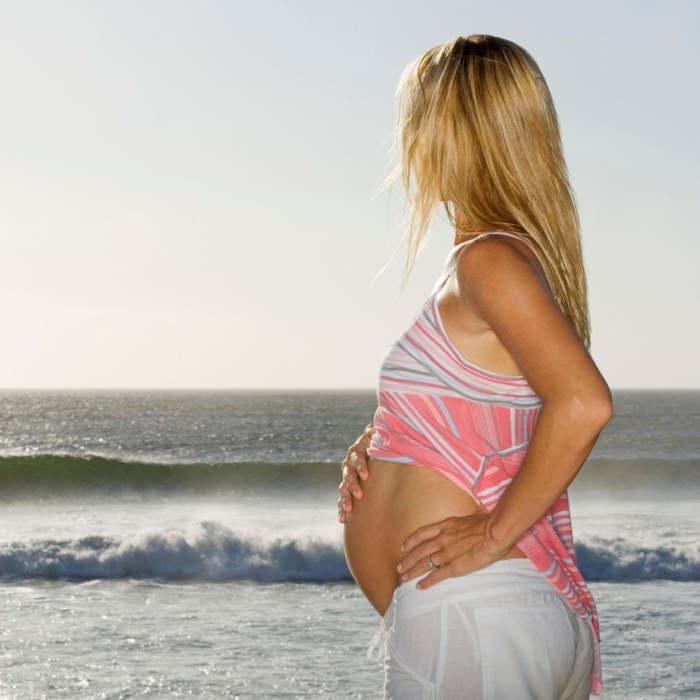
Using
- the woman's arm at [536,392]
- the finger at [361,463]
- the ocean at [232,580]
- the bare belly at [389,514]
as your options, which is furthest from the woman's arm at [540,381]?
the ocean at [232,580]

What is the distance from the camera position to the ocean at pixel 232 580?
589 cm

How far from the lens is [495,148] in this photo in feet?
5.11

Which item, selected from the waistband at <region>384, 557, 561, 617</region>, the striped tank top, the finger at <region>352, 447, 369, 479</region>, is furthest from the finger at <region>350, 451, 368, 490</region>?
the waistband at <region>384, 557, 561, 617</region>

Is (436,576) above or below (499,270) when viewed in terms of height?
below

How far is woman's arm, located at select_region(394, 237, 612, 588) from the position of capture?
56.4 inches

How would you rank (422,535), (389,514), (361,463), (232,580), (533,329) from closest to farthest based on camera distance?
(533,329) → (422,535) → (389,514) → (361,463) → (232,580)

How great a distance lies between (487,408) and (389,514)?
0.25 meters

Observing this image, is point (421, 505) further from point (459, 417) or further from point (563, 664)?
point (563, 664)

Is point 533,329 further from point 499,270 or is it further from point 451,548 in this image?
point 451,548

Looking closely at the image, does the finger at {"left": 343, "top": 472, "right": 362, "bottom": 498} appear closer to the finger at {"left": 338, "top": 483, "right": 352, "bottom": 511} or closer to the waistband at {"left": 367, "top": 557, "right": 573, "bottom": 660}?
the finger at {"left": 338, "top": 483, "right": 352, "bottom": 511}

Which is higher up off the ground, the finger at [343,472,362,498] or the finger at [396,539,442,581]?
the finger at [343,472,362,498]

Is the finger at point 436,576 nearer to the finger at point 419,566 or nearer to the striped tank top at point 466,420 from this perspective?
the finger at point 419,566

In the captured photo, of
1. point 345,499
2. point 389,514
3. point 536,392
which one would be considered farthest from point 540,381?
point 345,499

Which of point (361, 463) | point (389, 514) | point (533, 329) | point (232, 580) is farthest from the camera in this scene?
point (232, 580)
